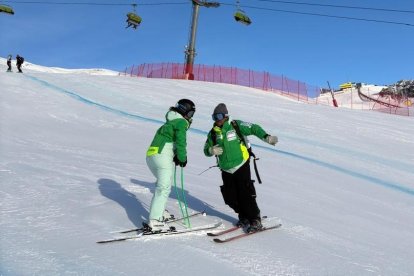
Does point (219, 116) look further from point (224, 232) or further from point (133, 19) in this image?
point (133, 19)

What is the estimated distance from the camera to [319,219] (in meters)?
6.20

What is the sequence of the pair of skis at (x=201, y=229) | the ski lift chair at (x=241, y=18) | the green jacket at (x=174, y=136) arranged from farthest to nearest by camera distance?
1. the ski lift chair at (x=241, y=18)
2. the green jacket at (x=174, y=136)
3. the pair of skis at (x=201, y=229)

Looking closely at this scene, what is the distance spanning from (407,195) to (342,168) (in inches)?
75.8

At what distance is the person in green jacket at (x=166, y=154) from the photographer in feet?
15.5

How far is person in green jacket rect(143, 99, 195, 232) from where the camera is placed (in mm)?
4730

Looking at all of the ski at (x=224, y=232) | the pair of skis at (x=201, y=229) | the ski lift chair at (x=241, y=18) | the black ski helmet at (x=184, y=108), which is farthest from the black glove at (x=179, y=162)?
the ski lift chair at (x=241, y=18)

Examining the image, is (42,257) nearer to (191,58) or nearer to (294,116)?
(294,116)

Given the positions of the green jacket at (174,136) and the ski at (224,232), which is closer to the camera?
the green jacket at (174,136)

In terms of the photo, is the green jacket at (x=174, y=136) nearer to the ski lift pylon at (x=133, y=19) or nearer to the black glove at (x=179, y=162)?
the black glove at (x=179, y=162)

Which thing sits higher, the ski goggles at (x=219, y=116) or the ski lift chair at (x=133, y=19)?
the ski lift chair at (x=133, y=19)

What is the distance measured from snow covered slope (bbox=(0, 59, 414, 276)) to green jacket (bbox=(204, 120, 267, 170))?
764 millimetres

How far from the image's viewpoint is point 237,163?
5.20 meters

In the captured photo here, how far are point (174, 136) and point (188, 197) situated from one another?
199 centimetres

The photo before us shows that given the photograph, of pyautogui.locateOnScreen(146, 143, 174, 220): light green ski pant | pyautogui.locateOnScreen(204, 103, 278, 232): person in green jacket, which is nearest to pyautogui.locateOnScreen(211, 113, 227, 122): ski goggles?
pyautogui.locateOnScreen(204, 103, 278, 232): person in green jacket
